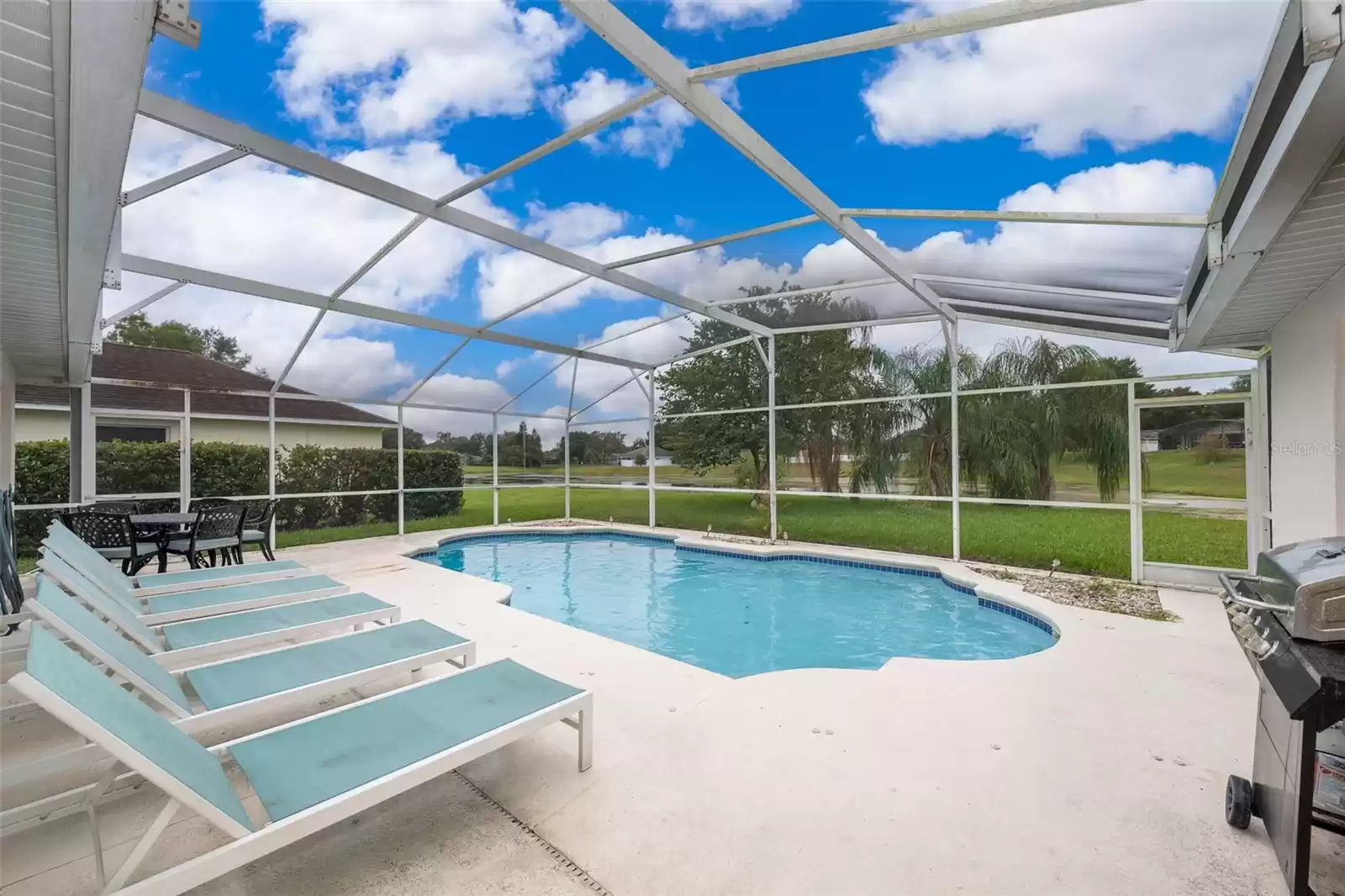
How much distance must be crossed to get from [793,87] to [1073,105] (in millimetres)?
1750

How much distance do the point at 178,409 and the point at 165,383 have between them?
70 centimetres

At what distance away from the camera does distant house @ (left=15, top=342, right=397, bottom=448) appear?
25.5 feet

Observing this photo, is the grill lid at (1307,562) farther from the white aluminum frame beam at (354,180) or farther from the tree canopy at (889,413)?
the tree canopy at (889,413)

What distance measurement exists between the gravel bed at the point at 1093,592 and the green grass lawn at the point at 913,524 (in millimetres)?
829

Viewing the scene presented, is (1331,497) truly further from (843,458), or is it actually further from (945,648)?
(843,458)

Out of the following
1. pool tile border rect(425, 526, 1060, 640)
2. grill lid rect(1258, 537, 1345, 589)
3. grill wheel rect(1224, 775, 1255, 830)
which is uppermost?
grill lid rect(1258, 537, 1345, 589)

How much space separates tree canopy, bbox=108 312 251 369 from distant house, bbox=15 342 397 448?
13cm

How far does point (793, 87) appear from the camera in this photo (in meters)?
3.99

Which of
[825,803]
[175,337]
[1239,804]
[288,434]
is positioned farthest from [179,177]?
[288,434]

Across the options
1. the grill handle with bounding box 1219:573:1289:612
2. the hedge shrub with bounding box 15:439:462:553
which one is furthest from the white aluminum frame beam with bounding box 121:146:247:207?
the hedge shrub with bounding box 15:439:462:553

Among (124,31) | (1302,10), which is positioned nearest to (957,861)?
(1302,10)

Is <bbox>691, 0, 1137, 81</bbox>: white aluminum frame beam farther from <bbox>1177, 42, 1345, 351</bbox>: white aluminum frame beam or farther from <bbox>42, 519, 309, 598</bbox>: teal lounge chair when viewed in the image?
<bbox>42, 519, 309, 598</bbox>: teal lounge chair

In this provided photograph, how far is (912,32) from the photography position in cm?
274

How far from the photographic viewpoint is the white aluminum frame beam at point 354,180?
3805 mm
